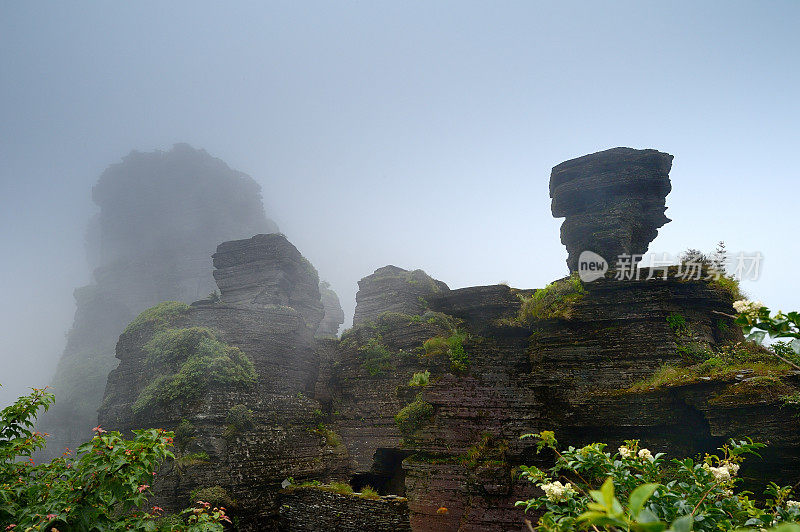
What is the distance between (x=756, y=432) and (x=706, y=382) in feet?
4.89

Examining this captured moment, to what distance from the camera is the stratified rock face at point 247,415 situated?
1400cm

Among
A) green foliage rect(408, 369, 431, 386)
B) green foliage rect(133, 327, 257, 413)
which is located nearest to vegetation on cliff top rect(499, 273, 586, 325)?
green foliage rect(408, 369, 431, 386)

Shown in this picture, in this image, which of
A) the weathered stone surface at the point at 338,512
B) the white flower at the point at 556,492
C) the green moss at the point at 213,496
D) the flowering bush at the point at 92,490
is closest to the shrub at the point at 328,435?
the weathered stone surface at the point at 338,512

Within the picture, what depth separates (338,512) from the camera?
463 inches

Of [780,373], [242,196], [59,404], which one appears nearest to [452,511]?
[780,373]

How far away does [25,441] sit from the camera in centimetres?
509

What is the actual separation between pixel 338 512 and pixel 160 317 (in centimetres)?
1406

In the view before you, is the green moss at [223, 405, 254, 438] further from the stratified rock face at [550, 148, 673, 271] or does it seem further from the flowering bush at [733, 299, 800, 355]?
the flowering bush at [733, 299, 800, 355]

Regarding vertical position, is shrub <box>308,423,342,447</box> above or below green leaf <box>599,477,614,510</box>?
below

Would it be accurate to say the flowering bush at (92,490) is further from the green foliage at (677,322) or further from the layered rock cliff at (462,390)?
the green foliage at (677,322)

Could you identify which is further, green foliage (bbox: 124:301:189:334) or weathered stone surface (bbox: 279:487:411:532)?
green foliage (bbox: 124:301:189:334)

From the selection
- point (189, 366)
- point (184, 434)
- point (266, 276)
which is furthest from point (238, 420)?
point (266, 276)

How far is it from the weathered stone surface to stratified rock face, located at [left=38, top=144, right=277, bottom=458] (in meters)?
31.5

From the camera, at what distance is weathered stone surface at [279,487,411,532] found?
36.3ft
